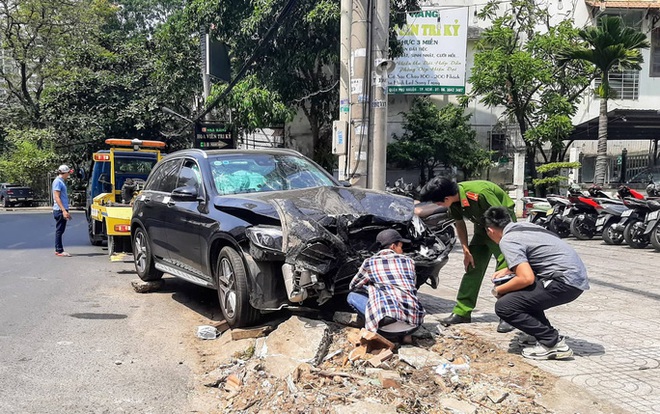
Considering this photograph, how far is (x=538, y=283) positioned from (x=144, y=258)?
554 cm

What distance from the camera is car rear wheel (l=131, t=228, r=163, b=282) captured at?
7980mm

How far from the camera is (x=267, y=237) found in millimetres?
5234

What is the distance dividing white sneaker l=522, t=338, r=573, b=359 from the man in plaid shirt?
0.98 meters

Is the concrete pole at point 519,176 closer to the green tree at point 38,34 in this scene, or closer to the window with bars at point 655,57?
the window with bars at point 655,57

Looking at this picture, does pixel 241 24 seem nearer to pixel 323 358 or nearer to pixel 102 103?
pixel 323 358

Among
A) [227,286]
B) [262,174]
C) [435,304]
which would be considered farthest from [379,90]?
[227,286]

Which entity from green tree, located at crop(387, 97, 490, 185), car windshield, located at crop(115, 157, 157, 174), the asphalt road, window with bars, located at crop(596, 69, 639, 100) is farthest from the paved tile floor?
window with bars, located at crop(596, 69, 639, 100)

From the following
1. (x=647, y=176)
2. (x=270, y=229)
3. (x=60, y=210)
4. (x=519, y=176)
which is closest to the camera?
(x=270, y=229)

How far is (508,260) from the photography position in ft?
15.6

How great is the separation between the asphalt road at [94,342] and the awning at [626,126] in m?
18.0

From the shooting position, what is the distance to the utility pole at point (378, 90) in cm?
890

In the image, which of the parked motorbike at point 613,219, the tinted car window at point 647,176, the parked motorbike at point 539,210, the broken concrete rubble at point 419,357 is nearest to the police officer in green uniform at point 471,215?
the broken concrete rubble at point 419,357

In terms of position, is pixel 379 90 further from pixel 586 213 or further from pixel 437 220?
pixel 586 213

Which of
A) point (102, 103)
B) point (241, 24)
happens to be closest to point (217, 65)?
point (241, 24)
